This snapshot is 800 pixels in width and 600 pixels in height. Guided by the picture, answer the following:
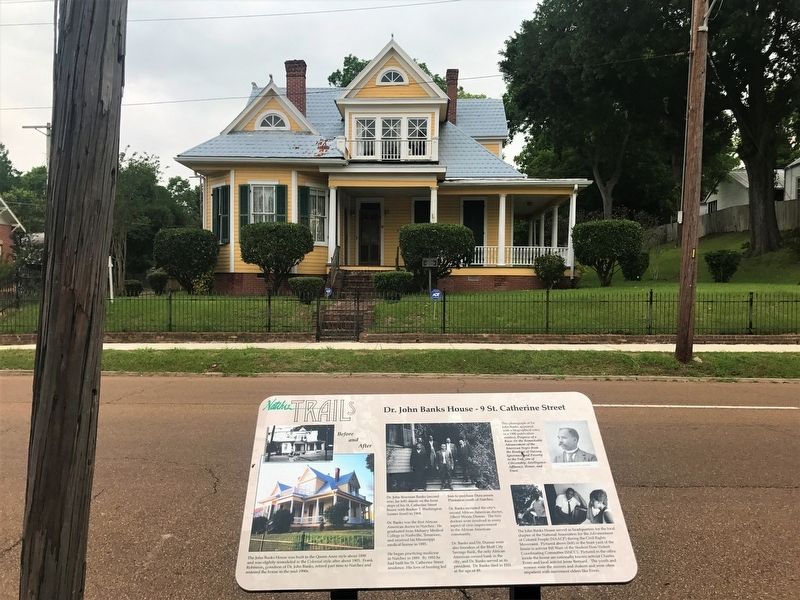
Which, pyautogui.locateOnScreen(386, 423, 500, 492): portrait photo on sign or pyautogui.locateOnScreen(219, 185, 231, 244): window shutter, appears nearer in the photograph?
pyautogui.locateOnScreen(386, 423, 500, 492): portrait photo on sign

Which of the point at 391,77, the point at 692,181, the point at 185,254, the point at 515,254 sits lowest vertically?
the point at 185,254

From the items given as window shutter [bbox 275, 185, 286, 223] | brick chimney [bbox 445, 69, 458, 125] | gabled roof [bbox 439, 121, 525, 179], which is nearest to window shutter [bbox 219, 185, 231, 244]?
window shutter [bbox 275, 185, 286, 223]

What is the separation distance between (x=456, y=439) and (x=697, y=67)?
11.2 meters

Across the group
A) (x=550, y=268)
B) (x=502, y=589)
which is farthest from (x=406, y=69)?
(x=502, y=589)

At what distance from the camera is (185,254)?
805 inches

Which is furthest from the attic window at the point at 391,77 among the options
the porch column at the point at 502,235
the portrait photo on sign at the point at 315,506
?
the portrait photo on sign at the point at 315,506

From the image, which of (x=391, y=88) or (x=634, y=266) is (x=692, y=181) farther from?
(x=391, y=88)

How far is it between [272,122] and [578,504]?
22.8m

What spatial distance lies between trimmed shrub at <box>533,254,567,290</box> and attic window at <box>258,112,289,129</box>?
11129 millimetres

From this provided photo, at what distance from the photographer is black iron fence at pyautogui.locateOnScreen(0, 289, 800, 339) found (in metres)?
14.4

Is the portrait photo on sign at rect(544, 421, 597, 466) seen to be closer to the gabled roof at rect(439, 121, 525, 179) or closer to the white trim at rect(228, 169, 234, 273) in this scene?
the white trim at rect(228, 169, 234, 273)

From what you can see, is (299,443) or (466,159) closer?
(299,443)

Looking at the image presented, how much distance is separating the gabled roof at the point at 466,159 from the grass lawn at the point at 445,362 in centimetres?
1233

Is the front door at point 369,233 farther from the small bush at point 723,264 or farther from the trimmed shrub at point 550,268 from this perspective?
the small bush at point 723,264
